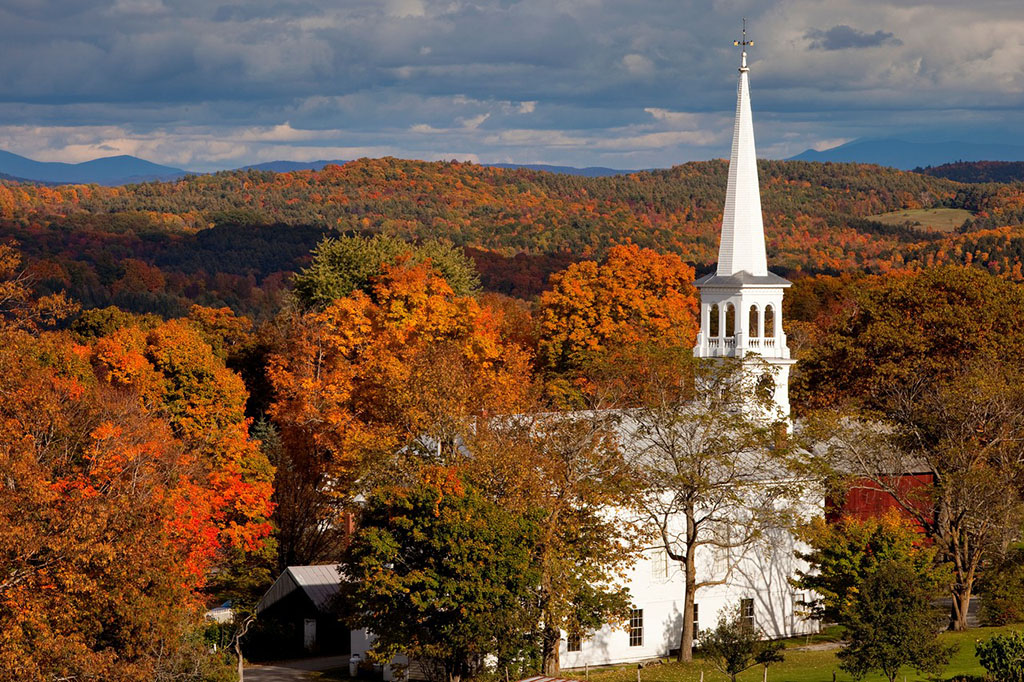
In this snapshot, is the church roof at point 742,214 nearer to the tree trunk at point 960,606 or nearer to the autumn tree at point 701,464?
the autumn tree at point 701,464

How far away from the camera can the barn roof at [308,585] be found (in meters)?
58.7

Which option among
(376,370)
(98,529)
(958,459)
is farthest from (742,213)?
(98,529)

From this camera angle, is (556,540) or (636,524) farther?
(636,524)

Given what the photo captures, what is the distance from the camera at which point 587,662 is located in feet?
167

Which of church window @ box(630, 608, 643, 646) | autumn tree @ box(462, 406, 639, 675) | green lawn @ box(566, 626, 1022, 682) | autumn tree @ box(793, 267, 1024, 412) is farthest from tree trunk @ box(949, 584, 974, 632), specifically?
autumn tree @ box(462, 406, 639, 675)

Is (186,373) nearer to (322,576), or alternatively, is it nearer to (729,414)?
(322,576)

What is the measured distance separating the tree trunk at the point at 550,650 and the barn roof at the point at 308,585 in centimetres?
1440

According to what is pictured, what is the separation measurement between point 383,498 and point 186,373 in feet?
113

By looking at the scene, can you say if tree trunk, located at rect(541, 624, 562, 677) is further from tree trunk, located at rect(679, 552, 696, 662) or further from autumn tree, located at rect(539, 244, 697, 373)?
autumn tree, located at rect(539, 244, 697, 373)

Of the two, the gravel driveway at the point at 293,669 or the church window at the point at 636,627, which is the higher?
the church window at the point at 636,627

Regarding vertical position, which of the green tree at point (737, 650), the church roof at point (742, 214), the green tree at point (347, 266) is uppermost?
the green tree at point (347, 266)

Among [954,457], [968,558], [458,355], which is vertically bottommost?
[968,558]

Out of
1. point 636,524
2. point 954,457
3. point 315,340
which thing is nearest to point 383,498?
point 636,524

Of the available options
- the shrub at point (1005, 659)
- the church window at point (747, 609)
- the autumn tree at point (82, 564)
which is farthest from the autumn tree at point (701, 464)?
the autumn tree at point (82, 564)
